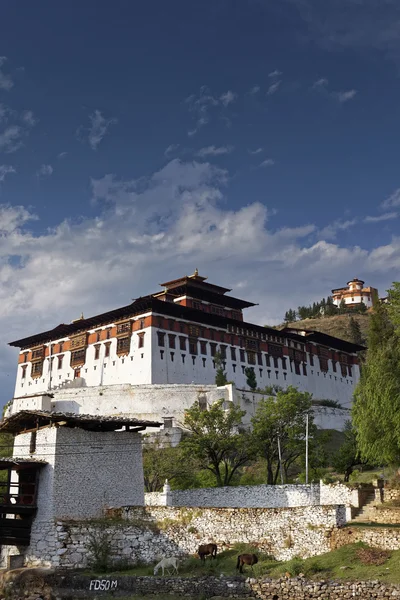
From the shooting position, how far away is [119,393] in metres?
69.6

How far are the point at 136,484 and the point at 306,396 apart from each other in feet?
53.1

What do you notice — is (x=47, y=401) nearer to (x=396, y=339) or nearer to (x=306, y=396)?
(x=306, y=396)

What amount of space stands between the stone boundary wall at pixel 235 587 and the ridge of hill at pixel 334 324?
110 metres

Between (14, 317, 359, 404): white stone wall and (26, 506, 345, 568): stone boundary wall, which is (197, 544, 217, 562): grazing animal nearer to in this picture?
(26, 506, 345, 568): stone boundary wall

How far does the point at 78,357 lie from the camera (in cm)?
8100

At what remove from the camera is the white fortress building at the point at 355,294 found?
16650 centimetres

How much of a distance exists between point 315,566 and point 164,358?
2060 inches

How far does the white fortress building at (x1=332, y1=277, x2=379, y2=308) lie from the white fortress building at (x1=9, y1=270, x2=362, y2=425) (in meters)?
72.7

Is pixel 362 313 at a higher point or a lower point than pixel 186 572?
higher

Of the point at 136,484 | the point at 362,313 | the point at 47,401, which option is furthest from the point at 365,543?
the point at 362,313

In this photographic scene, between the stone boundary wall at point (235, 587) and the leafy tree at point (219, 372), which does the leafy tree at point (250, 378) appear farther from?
the stone boundary wall at point (235, 587)

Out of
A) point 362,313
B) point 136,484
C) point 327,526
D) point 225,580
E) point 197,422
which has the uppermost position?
point 362,313

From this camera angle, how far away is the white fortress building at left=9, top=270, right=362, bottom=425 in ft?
228

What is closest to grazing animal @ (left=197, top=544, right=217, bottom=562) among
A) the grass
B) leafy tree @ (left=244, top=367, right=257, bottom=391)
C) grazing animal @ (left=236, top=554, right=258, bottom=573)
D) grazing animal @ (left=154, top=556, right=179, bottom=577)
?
the grass
